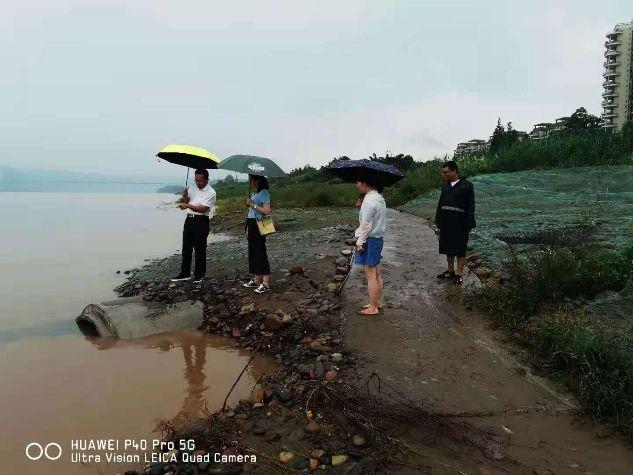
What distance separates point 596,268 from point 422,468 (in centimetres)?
414

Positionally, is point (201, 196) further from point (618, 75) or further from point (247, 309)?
point (618, 75)

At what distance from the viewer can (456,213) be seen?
22.8 ft

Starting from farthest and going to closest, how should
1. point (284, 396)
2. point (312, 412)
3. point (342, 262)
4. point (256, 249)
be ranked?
point (342, 262) < point (256, 249) < point (284, 396) < point (312, 412)

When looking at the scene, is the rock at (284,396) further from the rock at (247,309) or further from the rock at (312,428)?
the rock at (247,309)

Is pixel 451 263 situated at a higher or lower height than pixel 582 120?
lower

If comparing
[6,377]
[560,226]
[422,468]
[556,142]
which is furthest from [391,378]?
[556,142]

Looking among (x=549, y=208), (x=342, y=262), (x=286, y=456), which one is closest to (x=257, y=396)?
(x=286, y=456)

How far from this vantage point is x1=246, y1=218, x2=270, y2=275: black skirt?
7.04 metres

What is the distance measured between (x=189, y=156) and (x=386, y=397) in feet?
15.7

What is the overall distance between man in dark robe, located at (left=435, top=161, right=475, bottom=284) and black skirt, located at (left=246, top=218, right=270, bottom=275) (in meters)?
2.53

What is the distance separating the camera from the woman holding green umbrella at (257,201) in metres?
6.81

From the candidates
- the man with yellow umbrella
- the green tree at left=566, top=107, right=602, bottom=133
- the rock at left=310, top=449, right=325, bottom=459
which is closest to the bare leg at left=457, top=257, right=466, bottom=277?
the man with yellow umbrella

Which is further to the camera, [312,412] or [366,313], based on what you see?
[366,313]

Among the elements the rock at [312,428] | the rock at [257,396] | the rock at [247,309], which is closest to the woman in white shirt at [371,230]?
the rock at [247,309]
